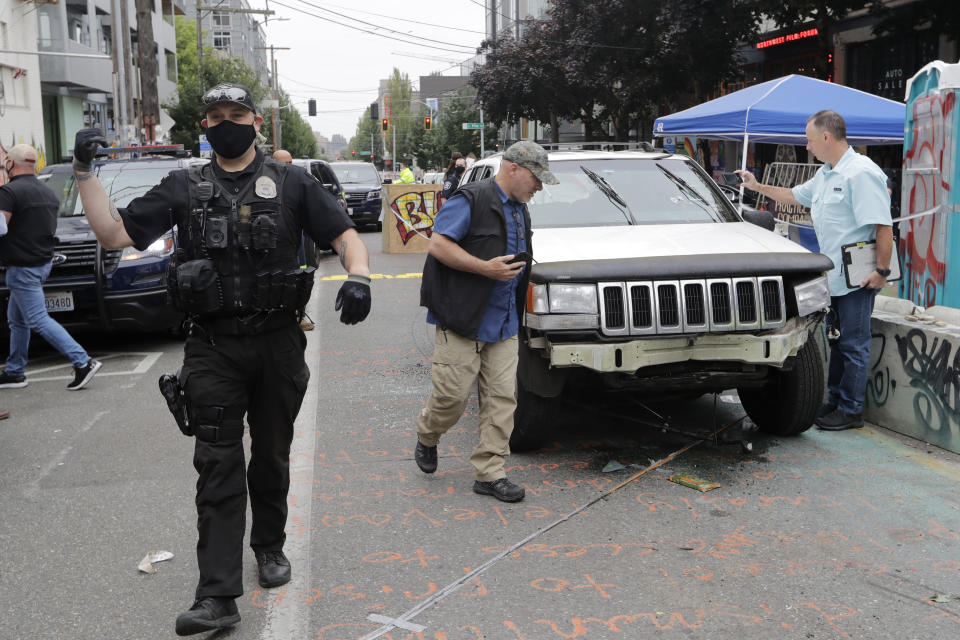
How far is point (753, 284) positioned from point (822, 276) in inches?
19.8

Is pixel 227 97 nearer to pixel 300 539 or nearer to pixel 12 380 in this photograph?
pixel 300 539

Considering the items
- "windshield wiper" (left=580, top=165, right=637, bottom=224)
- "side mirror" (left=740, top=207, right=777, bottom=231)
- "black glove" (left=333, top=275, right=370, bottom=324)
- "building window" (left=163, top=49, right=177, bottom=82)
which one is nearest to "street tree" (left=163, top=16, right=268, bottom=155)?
"building window" (left=163, top=49, right=177, bottom=82)

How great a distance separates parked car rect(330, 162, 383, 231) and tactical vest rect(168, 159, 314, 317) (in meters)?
20.2

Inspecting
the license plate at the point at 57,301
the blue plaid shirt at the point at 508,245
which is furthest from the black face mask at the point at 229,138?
the license plate at the point at 57,301

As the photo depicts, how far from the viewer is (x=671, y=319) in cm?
519

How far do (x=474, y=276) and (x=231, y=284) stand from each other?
1.58 m

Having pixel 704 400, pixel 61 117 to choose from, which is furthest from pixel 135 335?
pixel 61 117

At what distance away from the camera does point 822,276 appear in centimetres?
549

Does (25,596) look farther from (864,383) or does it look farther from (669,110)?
(669,110)

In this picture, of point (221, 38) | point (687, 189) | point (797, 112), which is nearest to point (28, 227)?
point (687, 189)

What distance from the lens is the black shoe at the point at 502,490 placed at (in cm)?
493

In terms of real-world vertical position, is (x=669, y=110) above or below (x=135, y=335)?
above

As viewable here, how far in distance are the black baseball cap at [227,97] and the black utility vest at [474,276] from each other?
4.76 feet

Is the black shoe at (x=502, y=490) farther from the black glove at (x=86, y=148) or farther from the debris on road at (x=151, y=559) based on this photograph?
the black glove at (x=86, y=148)
